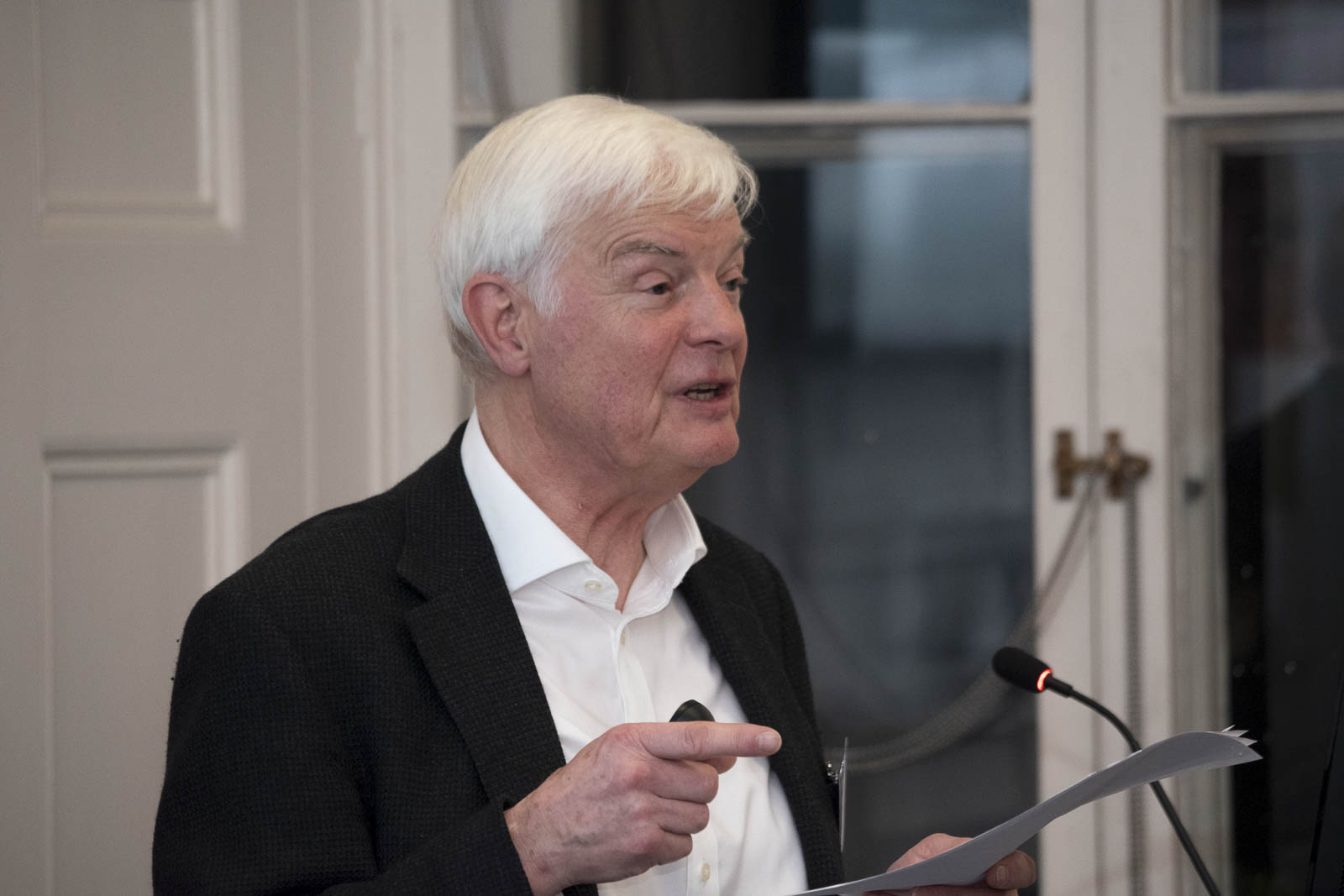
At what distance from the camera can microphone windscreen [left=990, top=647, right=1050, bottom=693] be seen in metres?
1.30

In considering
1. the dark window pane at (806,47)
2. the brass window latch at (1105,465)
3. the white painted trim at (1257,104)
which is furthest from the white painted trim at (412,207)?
the white painted trim at (1257,104)

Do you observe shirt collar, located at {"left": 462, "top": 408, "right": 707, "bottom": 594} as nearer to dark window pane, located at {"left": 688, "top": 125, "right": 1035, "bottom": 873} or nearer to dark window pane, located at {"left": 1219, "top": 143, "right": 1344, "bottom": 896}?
dark window pane, located at {"left": 688, "top": 125, "right": 1035, "bottom": 873}

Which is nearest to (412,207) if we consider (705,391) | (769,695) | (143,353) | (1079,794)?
(143,353)

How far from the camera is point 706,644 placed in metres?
1.33

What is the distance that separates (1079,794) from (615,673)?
1.46ft

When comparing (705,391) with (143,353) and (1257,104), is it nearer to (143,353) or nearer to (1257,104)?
(143,353)

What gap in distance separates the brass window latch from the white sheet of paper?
1202 mm

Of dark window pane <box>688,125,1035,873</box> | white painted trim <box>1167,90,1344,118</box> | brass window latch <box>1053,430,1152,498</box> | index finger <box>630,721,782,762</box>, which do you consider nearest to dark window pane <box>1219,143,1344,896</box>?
white painted trim <box>1167,90,1344,118</box>

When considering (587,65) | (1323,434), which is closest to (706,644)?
(587,65)

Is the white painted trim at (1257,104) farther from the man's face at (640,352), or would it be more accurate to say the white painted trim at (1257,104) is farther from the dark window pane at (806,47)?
the man's face at (640,352)

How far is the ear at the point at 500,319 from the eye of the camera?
1221 mm

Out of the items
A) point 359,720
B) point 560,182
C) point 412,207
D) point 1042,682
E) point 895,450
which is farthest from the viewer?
point 895,450

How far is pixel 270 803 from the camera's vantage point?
3.20ft

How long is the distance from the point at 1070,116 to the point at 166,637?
5.45ft
